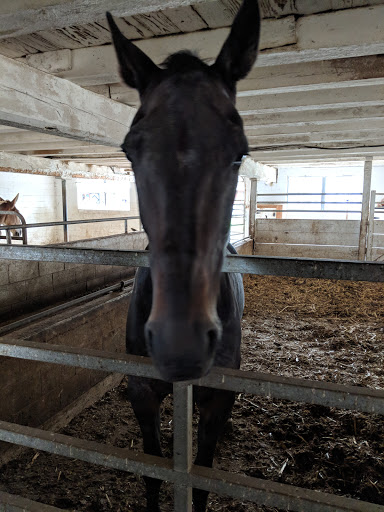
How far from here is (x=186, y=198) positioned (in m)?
0.85

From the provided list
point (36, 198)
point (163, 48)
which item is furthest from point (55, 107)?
point (36, 198)

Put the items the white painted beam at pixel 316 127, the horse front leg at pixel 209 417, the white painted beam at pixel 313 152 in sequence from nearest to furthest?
the horse front leg at pixel 209 417 < the white painted beam at pixel 316 127 < the white painted beam at pixel 313 152

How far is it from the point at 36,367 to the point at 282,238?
762 cm

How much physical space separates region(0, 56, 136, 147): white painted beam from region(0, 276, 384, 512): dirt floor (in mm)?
2382

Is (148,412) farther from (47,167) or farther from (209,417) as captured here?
(47,167)

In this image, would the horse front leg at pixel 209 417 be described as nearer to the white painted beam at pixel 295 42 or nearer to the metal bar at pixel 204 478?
the metal bar at pixel 204 478

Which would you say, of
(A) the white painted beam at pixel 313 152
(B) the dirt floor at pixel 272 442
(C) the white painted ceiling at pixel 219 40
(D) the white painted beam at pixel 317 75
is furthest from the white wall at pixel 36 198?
(D) the white painted beam at pixel 317 75

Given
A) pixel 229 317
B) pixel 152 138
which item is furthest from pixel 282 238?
pixel 152 138

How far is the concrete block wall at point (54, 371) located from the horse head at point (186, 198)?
1931mm

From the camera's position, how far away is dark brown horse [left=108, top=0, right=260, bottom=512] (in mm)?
782

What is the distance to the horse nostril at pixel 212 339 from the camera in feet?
2.66

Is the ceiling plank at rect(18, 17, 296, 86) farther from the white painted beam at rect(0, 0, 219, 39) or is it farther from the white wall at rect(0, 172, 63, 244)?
the white wall at rect(0, 172, 63, 244)

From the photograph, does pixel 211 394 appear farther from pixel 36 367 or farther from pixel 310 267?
pixel 36 367

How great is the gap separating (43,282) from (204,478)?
3.40m
